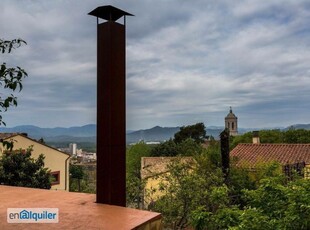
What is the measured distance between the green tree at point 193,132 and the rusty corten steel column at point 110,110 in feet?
109

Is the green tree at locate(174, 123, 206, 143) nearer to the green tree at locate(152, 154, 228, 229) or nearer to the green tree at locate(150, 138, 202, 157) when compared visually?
the green tree at locate(150, 138, 202, 157)

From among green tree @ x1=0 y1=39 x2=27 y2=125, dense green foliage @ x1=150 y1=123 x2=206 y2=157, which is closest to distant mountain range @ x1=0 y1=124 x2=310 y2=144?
dense green foliage @ x1=150 y1=123 x2=206 y2=157

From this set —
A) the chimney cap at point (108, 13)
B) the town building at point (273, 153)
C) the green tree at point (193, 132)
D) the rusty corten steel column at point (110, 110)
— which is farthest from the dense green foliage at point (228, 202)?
the green tree at point (193, 132)

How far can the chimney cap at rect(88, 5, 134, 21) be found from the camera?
3.47m

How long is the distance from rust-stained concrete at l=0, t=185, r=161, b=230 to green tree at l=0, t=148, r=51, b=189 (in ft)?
26.7

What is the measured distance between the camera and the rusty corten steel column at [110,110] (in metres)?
3.36

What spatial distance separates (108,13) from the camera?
11.5 feet

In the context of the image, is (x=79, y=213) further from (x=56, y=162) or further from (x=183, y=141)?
(x=183, y=141)

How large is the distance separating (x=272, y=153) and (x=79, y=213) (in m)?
14.6

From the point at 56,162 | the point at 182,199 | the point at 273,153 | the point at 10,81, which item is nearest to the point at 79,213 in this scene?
the point at 10,81

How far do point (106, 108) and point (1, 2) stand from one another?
1261 mm

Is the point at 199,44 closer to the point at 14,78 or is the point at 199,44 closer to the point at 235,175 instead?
the point at 235,175

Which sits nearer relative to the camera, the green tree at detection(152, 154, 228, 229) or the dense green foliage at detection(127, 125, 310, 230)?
the dense green foliage at detection(127, 125, 310, 230)

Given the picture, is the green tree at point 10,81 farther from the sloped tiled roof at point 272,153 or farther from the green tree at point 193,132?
the green tree at point 193,132
